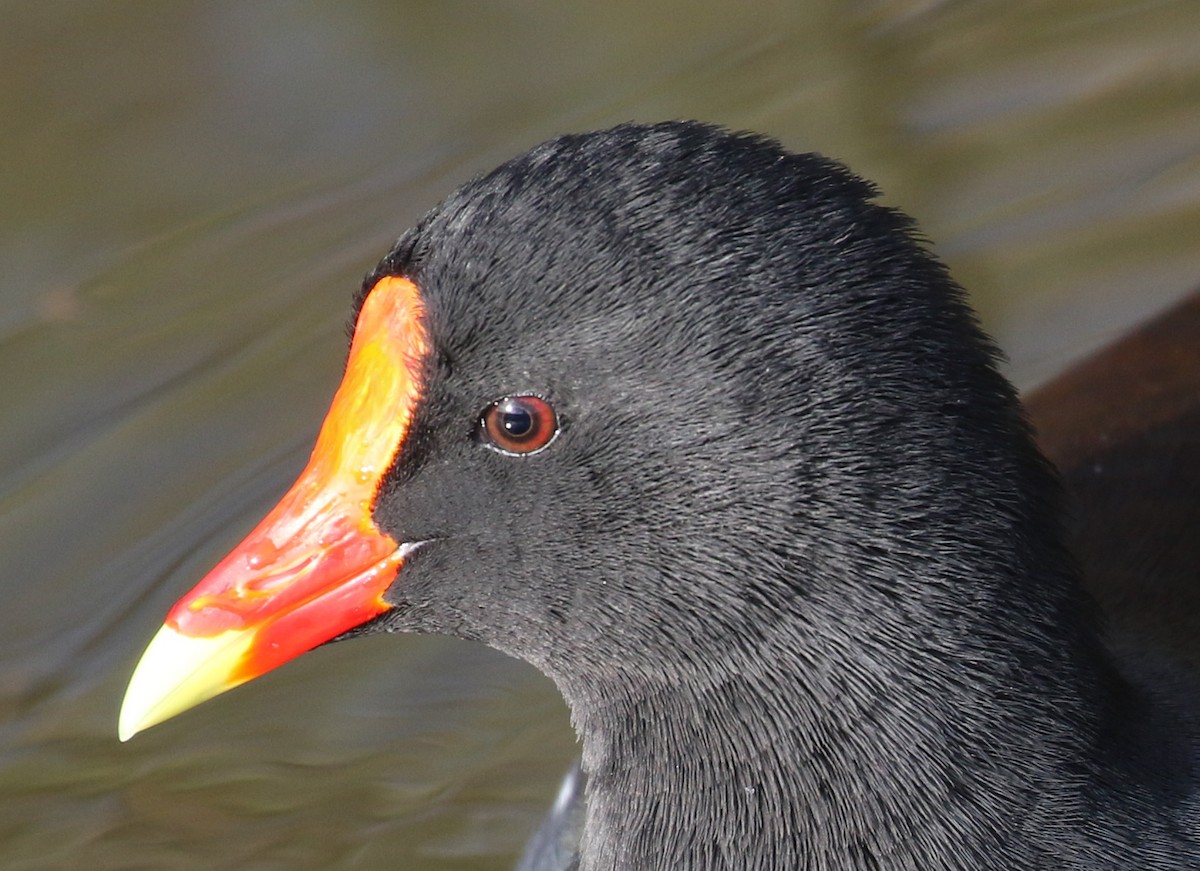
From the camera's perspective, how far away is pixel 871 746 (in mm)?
2598

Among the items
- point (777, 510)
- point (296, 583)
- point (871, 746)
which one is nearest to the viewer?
point (777, 510)

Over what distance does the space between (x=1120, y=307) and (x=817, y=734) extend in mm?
3008

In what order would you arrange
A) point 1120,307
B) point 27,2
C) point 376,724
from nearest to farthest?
point 376,724 < point 1120,307 < point 27,2

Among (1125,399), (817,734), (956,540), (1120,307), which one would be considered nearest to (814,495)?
(956,540)

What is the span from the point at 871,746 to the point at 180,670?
1.04 metres

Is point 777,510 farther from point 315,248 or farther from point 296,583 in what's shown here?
point 315,248

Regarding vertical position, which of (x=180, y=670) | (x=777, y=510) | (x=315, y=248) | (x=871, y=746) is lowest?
Result: (x=871, y=746)

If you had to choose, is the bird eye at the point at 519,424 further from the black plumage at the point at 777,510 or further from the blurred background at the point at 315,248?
the blurred background at the point at 315,248

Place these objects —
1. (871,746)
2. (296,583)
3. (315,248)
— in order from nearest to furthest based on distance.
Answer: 1. (871,746)
2. (296,583)
3. (315,248)

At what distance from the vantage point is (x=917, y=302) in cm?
247

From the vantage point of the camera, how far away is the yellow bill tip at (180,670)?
110 inches

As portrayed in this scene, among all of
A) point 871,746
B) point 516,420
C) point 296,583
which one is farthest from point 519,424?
point 871,746

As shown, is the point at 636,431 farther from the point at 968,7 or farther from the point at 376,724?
the point at 968,7

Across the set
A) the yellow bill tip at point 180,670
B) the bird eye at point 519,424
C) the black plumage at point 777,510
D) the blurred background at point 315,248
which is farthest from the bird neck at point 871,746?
the blurred background at point 315,248
